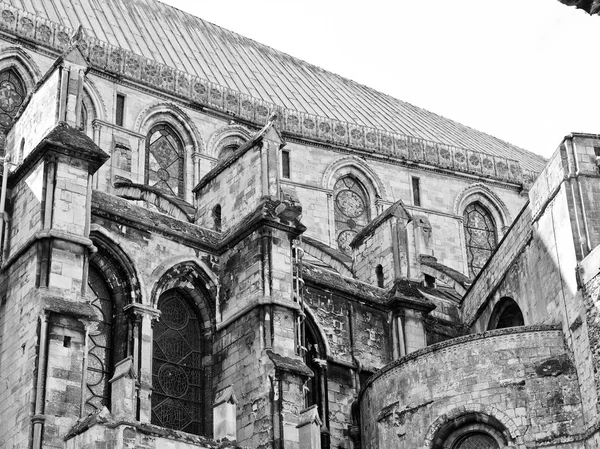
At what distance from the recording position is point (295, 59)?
47.0 metres

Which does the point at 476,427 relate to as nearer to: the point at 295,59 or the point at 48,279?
the point at 48,279

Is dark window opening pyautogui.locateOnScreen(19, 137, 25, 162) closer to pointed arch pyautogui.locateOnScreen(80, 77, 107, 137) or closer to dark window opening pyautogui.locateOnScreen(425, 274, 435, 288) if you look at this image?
pointed arch pyautogui.locateOnScreen(80, 77, 107, 137)

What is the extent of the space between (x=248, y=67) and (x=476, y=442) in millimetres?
21041

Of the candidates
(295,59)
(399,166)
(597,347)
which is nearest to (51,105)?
(597,347)

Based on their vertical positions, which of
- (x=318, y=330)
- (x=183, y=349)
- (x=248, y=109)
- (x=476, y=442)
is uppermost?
(x=248, y=109)

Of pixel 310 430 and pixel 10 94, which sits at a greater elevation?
pixel 10 94

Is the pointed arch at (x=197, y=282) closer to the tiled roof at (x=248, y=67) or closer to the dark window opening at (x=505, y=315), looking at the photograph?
the dark window opening at (x=505, y=315)

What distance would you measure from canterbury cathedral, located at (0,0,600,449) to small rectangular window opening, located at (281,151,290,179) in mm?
4116

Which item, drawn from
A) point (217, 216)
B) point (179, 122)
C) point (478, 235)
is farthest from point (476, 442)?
point (478, 235)

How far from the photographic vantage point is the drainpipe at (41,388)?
20.9 m

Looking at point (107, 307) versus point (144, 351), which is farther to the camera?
point (107, 307)

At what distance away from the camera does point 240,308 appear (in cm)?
2611

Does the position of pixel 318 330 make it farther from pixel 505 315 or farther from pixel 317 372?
pixel 505 315

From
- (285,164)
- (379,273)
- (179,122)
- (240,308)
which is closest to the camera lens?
(240,308)
